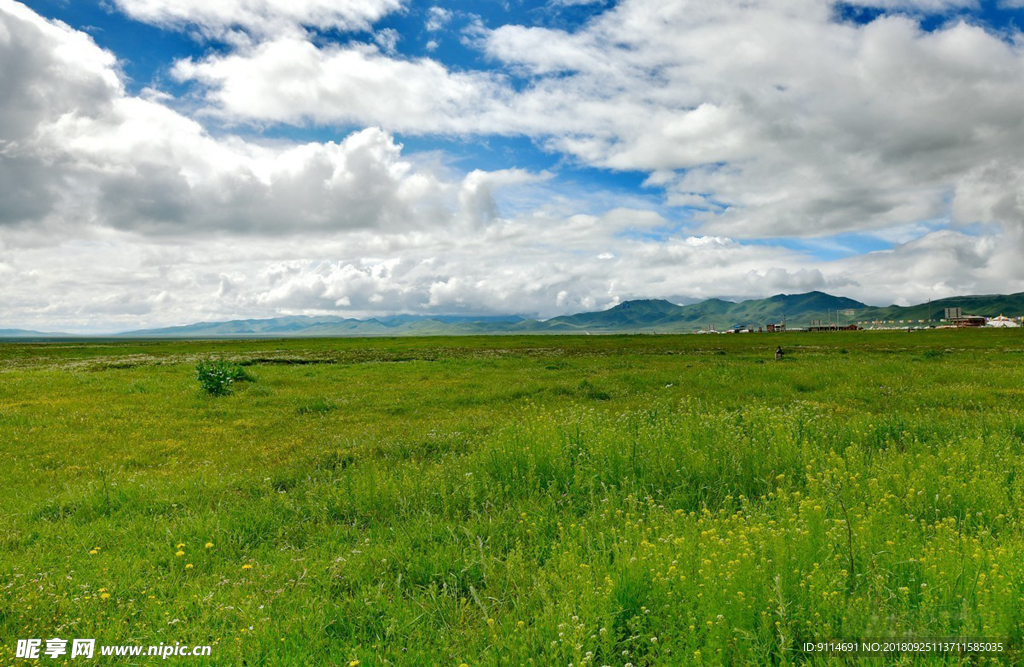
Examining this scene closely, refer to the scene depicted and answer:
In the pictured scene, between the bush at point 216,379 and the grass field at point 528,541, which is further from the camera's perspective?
the bush at point 216,379

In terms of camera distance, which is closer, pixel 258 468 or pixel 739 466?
pixel 739 466

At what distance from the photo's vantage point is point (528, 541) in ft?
23.6

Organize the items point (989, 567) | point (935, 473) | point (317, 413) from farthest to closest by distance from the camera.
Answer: point (317, 413)
point (935, 473)
point (989, 567)

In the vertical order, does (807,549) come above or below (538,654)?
above

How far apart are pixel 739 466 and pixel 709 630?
5.08m

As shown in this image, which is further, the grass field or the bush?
the bush

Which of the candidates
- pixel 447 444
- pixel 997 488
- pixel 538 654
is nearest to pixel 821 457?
pixel 997 488

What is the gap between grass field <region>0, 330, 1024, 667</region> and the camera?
4.72 metres

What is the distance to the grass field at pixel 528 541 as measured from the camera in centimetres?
472

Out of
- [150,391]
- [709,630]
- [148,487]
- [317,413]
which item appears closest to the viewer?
[709,630]

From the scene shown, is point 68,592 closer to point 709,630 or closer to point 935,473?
point 709,630

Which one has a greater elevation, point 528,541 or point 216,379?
point 216,379

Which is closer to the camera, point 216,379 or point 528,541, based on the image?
point 528,541

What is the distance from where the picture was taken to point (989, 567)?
5.11 m
